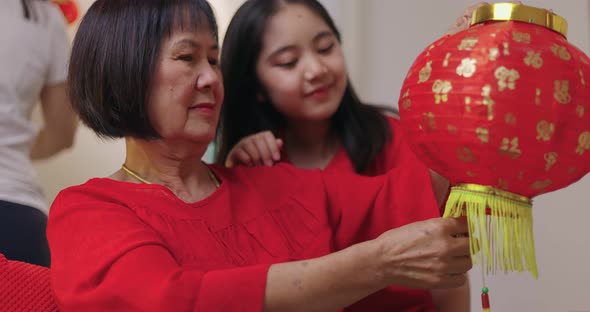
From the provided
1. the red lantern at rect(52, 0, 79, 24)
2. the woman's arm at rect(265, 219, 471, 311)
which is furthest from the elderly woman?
the red lantern at rect(52, 0, 79, 24)

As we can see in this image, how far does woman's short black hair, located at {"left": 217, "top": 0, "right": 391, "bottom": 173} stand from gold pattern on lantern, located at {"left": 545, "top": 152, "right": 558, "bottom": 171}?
0.73 meters

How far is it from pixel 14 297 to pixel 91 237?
0.16 metres

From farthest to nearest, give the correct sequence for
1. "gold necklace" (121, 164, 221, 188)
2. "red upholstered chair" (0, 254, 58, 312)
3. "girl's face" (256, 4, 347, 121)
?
"girl's face" (256, 4, 347, 121) < "gold necklace" (121, 164, 221, 188) < "red upholstered chair" (0, 254, 58, 312)

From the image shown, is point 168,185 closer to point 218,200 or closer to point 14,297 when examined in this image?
point 218,200

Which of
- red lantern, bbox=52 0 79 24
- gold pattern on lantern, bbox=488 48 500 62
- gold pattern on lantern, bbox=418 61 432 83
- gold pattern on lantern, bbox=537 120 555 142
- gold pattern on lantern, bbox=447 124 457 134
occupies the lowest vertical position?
gold pattern on lantern, bbox=537 120 555 142

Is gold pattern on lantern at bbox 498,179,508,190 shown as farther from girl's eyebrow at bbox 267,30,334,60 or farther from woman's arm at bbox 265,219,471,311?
girl's eyebrow at bbox 267,30,334,60

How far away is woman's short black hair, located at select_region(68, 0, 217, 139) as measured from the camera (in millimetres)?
1106

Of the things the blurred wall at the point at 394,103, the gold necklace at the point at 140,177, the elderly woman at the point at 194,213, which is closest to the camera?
the elderly woman at the point at 194,213

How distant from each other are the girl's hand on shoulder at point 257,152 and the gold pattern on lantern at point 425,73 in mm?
535

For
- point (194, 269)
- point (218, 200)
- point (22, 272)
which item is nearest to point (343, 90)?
point (218, 200)

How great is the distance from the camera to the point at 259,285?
3.13 feet

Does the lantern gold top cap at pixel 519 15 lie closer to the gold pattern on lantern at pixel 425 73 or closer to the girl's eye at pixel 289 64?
the gold pattern on lantern at pixel 425 73

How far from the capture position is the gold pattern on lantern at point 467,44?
2.84 feet

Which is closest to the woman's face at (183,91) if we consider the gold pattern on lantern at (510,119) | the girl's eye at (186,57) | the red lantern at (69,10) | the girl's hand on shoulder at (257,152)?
the girl's eye at (186,57)
